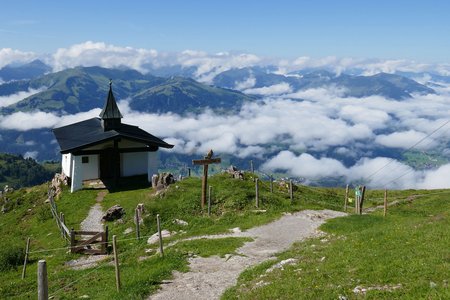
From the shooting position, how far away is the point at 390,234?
2138 centimetres

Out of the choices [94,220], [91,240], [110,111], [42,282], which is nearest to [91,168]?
[110,111]

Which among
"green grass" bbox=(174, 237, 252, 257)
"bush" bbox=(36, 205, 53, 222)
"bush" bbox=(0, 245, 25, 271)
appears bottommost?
"bush" bbox=(36, 205, 53, 222)

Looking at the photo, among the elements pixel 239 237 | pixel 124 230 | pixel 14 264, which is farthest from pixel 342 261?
pixel 14 264

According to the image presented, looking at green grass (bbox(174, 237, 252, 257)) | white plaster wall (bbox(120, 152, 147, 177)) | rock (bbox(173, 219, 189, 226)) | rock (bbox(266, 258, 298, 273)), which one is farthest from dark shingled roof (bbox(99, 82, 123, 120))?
rock (bbox(266, 258, 298, 273))

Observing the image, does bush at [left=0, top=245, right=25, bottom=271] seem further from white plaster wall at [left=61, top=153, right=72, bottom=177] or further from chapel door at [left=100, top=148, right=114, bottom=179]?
white plaster wall at [left=61, top=153, right=72, bottom=177]

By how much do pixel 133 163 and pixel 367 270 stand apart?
151ft

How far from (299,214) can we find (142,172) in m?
29.0

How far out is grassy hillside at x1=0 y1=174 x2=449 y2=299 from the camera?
2022cm

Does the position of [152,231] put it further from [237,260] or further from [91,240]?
[237,260]

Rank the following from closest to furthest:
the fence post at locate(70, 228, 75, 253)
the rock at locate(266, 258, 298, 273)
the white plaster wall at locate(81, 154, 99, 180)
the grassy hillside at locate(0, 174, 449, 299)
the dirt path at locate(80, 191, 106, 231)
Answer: the rock at locate(266, 258, 298, 273) → the grassy hillside at locate(0, 174, 449, 299) → the fence post at locate(70, 228, 75, 253) → the dirt path at locate(80, 191, 106, 231) → the white plaster wall at locate(81, 154, 99, 180)

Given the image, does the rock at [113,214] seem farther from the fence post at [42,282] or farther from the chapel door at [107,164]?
the fence post at [42,282]

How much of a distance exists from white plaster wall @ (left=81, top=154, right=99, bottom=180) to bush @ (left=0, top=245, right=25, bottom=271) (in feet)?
77.3

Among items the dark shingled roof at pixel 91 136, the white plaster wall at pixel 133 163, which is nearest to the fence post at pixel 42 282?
the dark shingled roof at pixel 91 136

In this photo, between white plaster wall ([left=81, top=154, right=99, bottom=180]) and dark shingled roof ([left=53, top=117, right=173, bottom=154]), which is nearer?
dark shingled roof ([left=53, top=117, right=173, bottom=154])
